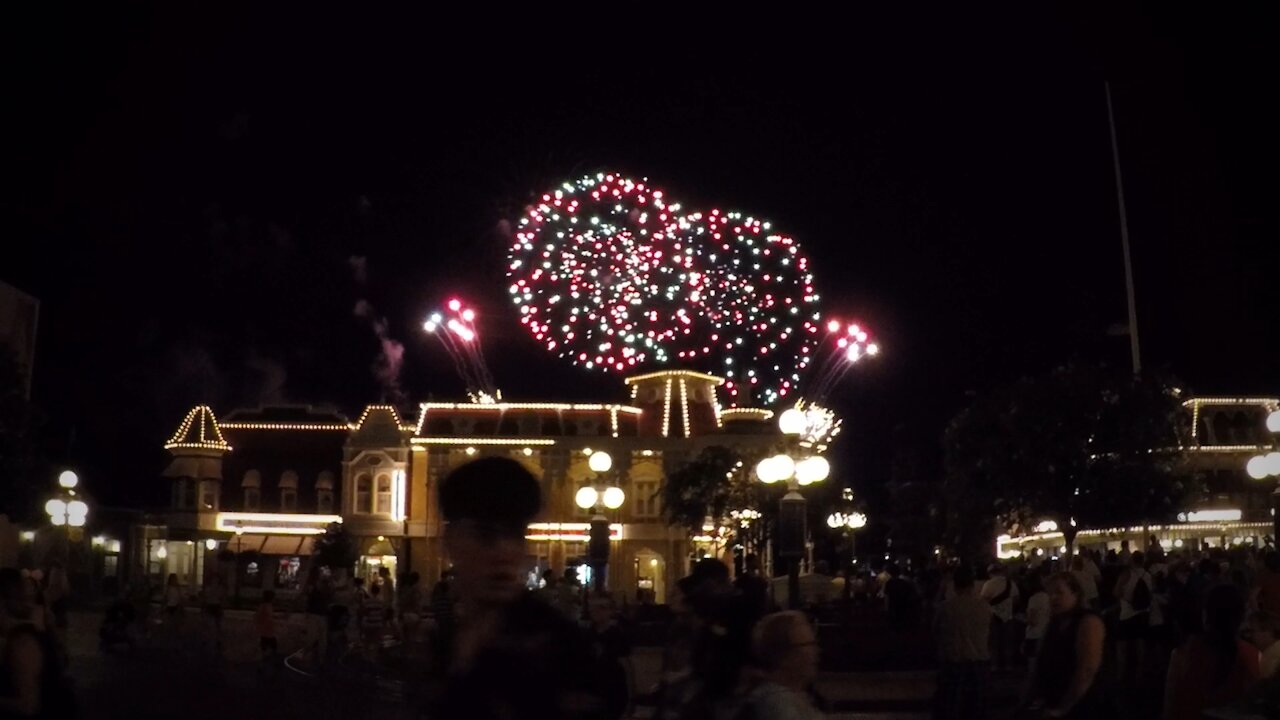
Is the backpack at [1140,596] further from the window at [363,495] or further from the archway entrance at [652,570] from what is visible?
the window at [363,495]

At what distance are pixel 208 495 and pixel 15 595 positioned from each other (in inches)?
2225

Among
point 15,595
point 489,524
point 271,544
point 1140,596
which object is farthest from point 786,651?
point 271,544

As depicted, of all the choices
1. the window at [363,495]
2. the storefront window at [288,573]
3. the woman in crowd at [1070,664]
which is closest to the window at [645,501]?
the window at [363,495]

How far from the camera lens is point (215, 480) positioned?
2496 inches

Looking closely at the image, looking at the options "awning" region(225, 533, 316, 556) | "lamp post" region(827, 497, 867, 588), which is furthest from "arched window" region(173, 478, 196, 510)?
"lamp post" region(827, 497, 867, 588)

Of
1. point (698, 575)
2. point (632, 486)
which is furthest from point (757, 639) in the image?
point (632, 486)

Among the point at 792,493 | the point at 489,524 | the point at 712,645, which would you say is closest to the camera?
the point at 489,524

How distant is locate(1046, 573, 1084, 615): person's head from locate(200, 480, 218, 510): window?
57.4m

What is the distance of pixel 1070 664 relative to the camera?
8.66 meters

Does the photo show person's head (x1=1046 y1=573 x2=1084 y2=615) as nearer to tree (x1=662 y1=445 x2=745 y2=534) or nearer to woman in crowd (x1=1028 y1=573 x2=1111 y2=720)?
woman in crowd (x1=1028 y1=573 x2=1111 y2=720)

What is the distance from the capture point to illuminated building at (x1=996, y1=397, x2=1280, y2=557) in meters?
57.8

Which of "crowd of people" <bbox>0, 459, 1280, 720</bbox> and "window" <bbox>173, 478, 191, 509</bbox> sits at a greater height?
"window" <bbox>173, 478, 191, 509</bbox>

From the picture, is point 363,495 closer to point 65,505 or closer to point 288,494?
point 288,494

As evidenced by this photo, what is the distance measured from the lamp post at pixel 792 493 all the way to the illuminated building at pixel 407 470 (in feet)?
108
